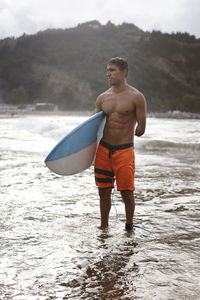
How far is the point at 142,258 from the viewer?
2742 mm

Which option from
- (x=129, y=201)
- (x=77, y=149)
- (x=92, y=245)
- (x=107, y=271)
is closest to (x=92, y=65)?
(x=77, y=149)

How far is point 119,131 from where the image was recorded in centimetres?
324

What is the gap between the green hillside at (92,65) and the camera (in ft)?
384

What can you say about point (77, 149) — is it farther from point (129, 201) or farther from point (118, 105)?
point (129, 201)

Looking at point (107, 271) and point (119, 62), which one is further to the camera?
point (119, 62)

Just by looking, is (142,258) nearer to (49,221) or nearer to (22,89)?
(49,221)

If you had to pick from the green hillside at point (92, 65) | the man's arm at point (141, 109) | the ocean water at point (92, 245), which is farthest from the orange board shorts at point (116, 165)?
the green hillside at point (92, 65)

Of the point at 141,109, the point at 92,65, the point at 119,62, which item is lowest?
the point at 141,109

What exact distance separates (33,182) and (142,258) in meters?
3.09

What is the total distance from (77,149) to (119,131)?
483 mm

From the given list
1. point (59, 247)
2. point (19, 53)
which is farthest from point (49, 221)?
point (19, 53)

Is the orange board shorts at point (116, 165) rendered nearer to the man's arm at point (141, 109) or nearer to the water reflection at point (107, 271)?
the man's arm at point (141, 109)

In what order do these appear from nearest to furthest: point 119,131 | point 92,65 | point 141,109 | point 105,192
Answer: point 141,109
point 119,131
point 105,192
point 92,65

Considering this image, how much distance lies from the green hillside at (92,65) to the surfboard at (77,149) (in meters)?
101
